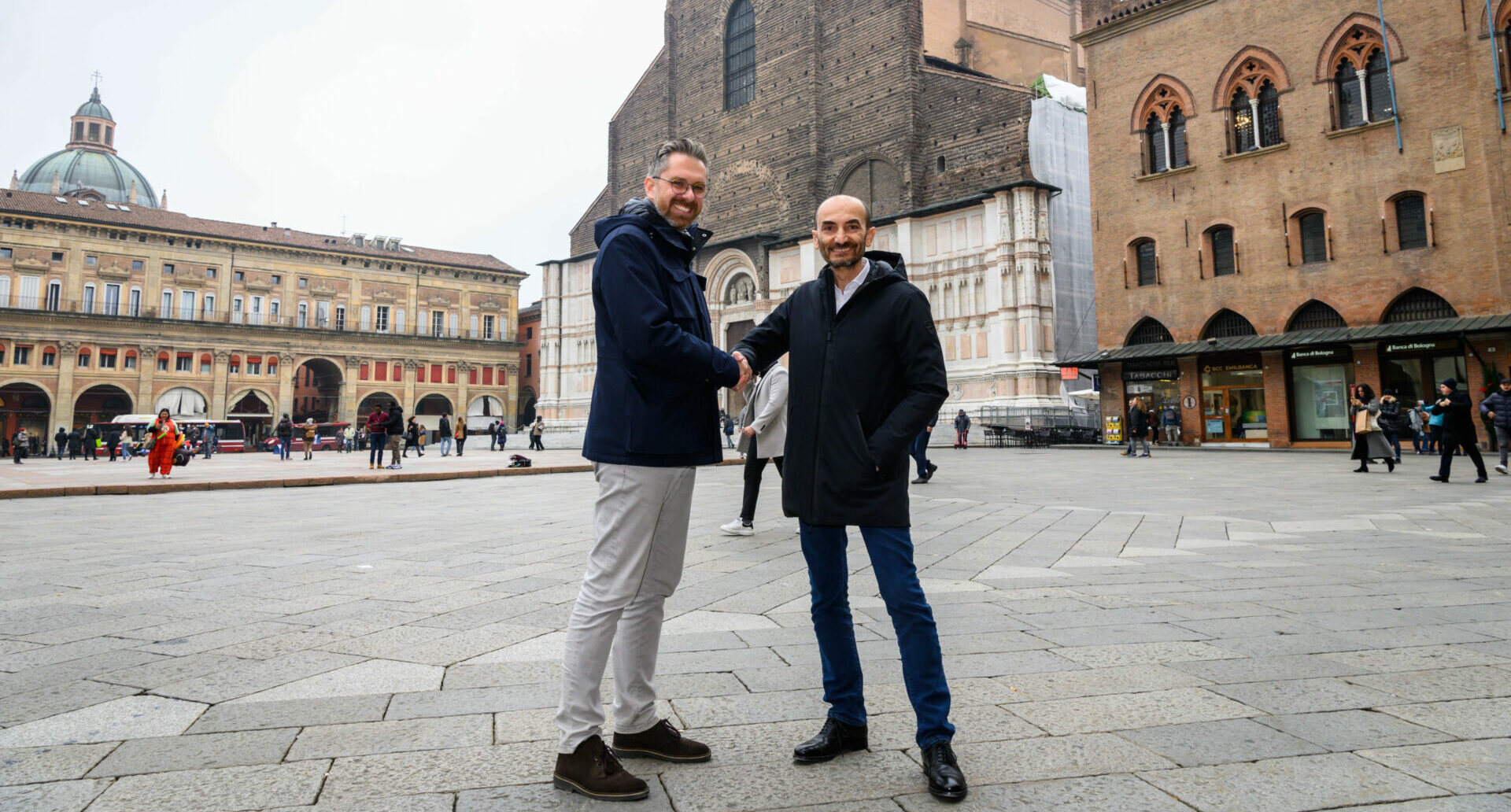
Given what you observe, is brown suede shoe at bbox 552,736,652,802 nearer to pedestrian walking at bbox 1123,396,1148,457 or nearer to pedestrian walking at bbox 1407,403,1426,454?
pedestrian walking at bbox 1123,396,1148,457

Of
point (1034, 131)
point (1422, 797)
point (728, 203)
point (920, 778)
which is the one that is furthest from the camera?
point (728, 203)

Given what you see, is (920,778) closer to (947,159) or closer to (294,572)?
(294,572)

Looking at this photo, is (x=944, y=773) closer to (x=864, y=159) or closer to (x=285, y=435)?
(x=285, y=435)

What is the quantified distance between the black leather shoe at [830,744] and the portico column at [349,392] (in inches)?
Answer: 2176

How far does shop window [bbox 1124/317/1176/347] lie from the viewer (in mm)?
24422

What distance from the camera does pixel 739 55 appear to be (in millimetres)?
39500

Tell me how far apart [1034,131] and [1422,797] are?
101 ft

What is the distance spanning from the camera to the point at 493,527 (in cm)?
752

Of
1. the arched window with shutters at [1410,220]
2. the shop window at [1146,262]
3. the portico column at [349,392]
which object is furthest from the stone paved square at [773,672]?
the portico column at [349,392]

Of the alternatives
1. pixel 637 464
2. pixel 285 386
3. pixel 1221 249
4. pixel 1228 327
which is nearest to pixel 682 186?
pixel 637 464

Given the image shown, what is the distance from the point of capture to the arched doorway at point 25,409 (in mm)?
44031

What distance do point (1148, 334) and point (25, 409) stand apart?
179 feet

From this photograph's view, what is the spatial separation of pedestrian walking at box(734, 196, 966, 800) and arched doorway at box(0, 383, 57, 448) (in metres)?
55.3

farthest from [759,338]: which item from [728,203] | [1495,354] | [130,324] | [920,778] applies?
[130,324]
